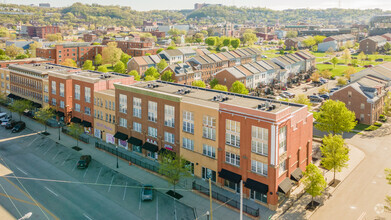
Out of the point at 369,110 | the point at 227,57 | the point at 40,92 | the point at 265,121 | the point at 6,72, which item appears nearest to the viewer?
the point at 265,121

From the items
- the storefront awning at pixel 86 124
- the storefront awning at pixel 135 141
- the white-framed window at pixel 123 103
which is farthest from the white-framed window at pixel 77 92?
the storefront awning at pixel 135 141

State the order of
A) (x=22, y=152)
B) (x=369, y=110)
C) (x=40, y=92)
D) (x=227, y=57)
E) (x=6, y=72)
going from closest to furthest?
(x=22, y=152)
(x=369, y=110)
(x=40, y=92)
(x=6, y=72)
(x=227, y=57)

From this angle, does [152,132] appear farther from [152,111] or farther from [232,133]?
[232,133]

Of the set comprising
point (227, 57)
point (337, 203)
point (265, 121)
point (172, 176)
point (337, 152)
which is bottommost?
point (337, 203)

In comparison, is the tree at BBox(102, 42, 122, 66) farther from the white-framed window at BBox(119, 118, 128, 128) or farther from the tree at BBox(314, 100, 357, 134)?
the tree at BBox(314, 100, 357, 134)

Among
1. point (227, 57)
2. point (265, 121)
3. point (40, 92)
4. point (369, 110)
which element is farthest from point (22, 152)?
point (227, 57)

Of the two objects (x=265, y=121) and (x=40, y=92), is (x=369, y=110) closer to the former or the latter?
(x=265, y=121)

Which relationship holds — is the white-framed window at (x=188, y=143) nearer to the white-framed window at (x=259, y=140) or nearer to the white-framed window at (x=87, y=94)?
the white-framed window at (x=259, y=140)
